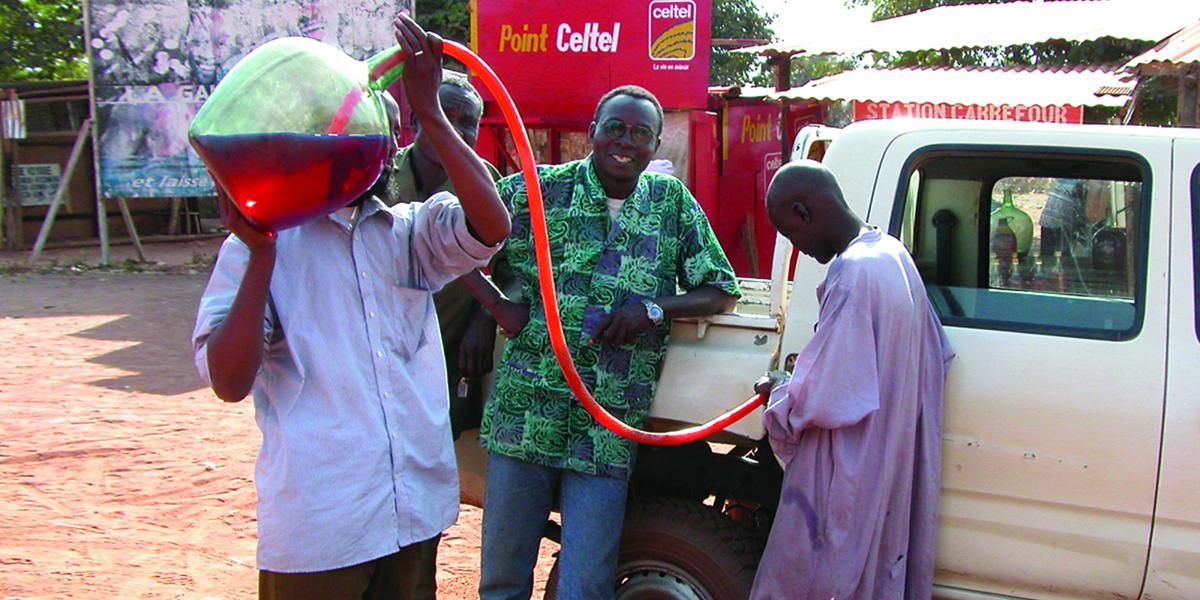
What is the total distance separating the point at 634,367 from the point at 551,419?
0.88 feet

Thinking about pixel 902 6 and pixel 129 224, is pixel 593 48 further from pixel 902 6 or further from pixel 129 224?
pixel 902 6

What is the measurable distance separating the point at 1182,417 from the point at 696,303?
48.1 inches

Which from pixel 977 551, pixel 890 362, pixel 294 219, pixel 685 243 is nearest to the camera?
pixel 294 219

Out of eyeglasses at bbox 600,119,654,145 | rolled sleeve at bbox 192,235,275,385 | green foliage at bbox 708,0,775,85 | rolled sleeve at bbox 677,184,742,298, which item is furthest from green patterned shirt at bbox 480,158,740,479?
green foliage at bbox 708,0,775,85

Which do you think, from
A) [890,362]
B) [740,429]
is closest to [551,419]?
[740,429]

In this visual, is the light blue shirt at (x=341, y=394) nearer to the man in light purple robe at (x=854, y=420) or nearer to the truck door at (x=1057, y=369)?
the man in light purple robe at (x=854, y=420)

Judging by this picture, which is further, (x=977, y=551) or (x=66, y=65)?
(x=66, y=65)

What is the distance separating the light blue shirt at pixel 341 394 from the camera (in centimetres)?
206

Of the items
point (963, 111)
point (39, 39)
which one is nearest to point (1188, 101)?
point (963, 111)

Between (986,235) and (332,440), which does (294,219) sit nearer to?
(332,440)

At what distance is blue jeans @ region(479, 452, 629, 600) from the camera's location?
2.98m

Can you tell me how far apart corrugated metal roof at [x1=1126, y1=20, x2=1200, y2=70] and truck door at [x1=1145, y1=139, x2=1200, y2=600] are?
3.87 m

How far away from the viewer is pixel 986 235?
10.1ft

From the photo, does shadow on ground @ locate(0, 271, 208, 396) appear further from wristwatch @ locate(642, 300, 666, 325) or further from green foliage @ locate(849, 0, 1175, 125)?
green foliage @ locate(849, 0, 1175, 125)
